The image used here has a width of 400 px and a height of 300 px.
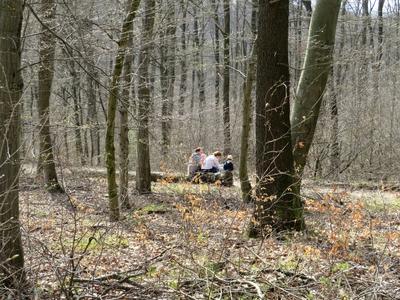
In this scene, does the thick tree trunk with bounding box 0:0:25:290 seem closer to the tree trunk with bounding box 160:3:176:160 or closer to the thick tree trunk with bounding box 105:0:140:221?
the thick tree trunk with bounding box 105:0:140:221

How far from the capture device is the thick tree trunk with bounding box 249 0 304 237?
24.1 ft

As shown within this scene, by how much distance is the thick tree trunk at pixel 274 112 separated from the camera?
735 cm

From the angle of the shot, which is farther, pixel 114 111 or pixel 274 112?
pixel 114 111

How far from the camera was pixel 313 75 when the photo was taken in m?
8.58

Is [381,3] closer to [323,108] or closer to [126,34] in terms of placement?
[323,108]

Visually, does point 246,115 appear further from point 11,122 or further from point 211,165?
point 11,122

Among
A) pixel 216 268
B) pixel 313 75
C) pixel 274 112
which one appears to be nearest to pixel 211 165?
pixel 313 75

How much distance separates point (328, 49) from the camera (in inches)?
340

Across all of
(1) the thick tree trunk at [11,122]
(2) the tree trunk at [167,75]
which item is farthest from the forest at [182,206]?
(2) the tree trunk at [167,75]

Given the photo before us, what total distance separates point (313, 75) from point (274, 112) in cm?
158

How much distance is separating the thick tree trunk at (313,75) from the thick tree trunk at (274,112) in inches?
45.9

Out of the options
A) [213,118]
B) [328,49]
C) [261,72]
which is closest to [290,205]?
[261,72]

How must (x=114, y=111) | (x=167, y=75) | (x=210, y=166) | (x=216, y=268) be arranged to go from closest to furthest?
(x=216, y=268)
(x=114, y=111)
(x=210, y=166)
(x=167, y=75)

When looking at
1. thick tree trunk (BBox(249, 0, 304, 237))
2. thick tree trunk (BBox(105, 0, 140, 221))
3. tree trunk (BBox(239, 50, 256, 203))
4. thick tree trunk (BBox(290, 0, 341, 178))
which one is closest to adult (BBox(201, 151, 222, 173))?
tree trunk (BBox(239, 50, 256, 203))
